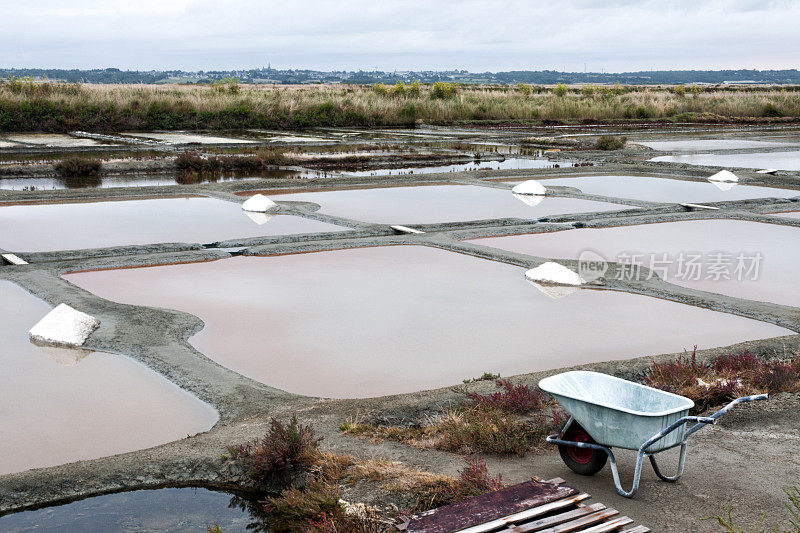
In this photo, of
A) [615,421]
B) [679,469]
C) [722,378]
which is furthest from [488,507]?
[722,378]

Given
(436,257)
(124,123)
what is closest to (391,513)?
(436,257)

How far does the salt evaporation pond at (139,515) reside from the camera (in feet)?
11.4

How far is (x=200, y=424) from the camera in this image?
15.0 ft

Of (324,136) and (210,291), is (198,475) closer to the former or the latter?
(210,291)

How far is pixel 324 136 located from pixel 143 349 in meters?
22.6

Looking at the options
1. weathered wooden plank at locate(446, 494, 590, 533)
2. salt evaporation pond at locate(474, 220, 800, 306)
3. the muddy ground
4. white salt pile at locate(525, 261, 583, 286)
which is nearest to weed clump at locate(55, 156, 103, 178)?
the muddy ground

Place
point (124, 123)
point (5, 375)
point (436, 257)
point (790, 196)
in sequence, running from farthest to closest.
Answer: point (124, 123) → point (790, 196) → point (436, 257) → point (5, 375)

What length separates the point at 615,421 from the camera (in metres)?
3.52

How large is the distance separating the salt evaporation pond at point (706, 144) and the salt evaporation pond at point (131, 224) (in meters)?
14.8

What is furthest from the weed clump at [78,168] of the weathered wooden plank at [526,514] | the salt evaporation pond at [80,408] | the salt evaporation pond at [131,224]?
the weathered wooden plank at [526,514]

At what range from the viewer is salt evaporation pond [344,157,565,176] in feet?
59.0

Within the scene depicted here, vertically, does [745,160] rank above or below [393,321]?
above

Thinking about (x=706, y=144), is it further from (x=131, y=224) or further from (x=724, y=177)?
(x=131, y=224)

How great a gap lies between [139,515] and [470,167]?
16.0 metres
